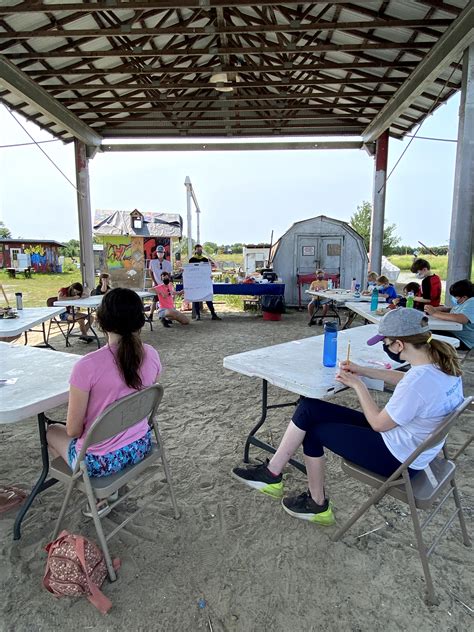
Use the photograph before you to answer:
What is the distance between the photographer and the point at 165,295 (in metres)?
8.34

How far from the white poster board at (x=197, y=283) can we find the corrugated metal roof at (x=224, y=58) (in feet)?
12.2

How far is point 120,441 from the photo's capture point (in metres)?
1.92

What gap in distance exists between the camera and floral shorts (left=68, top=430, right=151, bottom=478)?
1861mm

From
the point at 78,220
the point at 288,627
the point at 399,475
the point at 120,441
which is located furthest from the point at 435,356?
the point at 78,220

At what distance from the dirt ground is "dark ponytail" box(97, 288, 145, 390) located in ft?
2.79

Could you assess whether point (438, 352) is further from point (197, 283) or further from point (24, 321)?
point (197, 283)

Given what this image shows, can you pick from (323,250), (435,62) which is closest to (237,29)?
(435,62)

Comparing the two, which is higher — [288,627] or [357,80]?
[357,80]

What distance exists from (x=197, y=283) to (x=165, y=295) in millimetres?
1034

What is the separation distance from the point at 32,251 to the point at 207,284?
81.4 ft

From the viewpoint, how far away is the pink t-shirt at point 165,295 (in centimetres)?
824

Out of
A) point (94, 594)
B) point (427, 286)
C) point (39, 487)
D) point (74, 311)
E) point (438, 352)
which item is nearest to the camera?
point (94, 594)

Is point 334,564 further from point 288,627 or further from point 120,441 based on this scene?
point 120,441

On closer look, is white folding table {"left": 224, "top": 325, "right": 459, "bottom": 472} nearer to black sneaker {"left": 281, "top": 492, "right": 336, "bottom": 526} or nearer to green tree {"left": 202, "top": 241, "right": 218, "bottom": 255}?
black sneaker {"left": 281, "top": 492, "right": 336, "bottom": 526}
